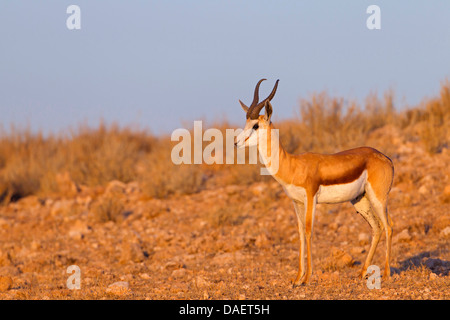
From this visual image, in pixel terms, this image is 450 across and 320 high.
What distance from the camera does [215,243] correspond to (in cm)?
1044

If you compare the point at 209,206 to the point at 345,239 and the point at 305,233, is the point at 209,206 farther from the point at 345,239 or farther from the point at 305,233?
the point at 305,233

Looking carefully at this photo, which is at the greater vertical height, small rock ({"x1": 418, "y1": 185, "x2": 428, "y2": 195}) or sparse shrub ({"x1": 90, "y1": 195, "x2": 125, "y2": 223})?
small rock ({"x1": 418, "y1": 185, "x2": 428, "y2": 195})

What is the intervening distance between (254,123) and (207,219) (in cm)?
544

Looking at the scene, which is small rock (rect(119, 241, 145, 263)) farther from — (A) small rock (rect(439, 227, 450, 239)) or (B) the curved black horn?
(A) small rock (rect(439, 227, 450, 239))

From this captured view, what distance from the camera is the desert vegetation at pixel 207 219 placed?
732 centimetres

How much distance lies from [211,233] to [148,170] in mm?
5015

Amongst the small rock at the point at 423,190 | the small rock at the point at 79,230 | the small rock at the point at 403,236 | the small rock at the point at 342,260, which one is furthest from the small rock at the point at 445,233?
the small rock at the point at 79,230

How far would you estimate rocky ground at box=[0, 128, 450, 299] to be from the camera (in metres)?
6.87

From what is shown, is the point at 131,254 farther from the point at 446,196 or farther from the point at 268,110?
the point at 446,196

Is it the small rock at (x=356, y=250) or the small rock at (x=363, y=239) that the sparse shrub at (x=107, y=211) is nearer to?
the small rock at (x=363, y=239)

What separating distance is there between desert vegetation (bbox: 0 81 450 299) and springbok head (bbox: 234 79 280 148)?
1.69m

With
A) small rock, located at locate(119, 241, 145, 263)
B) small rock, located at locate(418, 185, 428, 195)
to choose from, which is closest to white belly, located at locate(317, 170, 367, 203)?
small rock, located at locate(119, 241, 145, 263)

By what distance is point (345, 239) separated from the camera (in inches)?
403

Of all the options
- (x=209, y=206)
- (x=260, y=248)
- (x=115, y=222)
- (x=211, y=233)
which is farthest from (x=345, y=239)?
(x=115, y=222)
